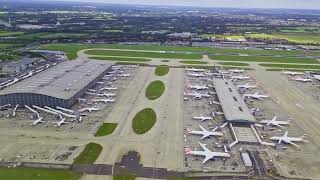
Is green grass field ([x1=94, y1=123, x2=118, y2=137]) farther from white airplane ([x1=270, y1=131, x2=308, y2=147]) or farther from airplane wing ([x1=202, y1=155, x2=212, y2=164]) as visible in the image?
white airplane ([x1=270, y1=131, x2=308, y2=147])

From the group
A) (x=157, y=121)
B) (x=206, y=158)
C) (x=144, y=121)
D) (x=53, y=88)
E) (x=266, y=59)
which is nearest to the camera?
(x=206, y=158)

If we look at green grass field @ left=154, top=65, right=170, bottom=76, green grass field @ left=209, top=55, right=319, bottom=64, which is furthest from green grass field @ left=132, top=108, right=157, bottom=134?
green grass field @ left=209, top=55, right=319, bottom=64

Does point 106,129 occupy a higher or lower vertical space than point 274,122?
lower

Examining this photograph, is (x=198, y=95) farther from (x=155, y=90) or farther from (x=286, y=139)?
(x=286, y=139)

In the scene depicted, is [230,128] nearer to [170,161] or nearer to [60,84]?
[170,161]

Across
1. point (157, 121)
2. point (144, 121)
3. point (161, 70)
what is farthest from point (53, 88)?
point (161, 70)

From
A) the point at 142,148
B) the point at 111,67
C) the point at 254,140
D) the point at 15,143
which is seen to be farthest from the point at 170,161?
the point at 111,67
